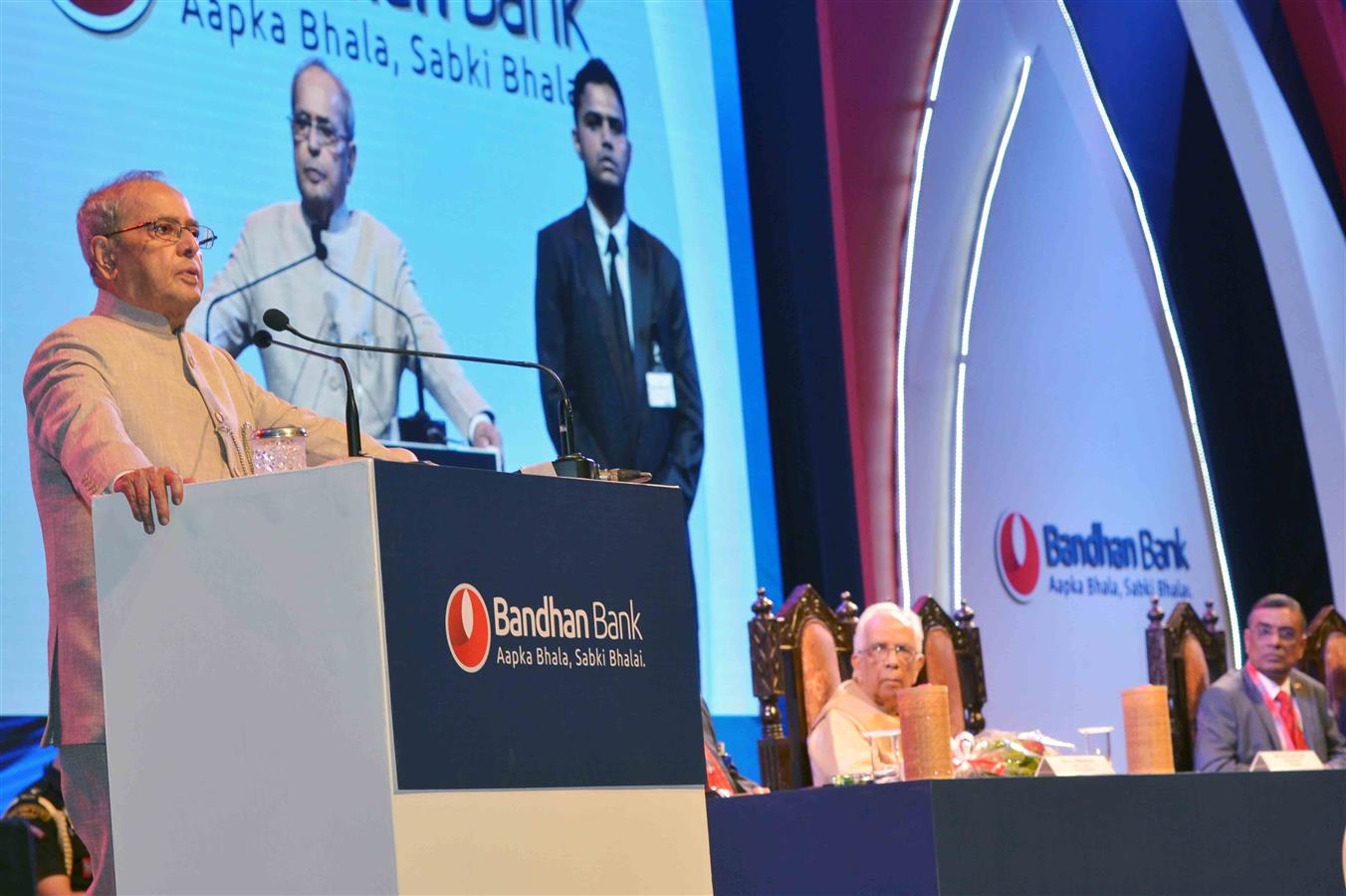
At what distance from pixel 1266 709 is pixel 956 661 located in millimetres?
1090

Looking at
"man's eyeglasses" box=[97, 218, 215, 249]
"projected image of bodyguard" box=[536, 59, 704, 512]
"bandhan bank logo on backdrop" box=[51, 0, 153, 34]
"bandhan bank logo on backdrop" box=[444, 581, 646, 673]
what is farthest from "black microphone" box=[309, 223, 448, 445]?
"bandhan bank logo on backdrop" box=[444, 581, 646, 673]

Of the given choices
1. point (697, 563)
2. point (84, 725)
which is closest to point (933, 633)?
point (697, 563)

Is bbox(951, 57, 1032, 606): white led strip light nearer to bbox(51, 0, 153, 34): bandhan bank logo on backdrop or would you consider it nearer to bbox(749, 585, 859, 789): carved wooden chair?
bbox(749, 585, 859, 789): carved wooden chair

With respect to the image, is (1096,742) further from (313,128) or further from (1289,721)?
(313,128)

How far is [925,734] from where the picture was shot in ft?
11.0

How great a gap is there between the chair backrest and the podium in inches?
146

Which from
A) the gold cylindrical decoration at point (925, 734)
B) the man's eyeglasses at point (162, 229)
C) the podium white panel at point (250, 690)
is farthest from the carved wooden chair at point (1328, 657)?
the podium white panel at point (250, 690)

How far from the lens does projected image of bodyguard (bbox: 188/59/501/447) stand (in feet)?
15.8

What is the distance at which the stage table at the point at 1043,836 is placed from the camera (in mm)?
2998

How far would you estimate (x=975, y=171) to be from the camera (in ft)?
25.2

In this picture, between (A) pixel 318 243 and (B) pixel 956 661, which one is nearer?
(A) pixel 318 243

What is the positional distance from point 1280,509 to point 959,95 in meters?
3.02

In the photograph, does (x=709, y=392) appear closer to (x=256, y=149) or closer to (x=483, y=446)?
(x=483, y=446)

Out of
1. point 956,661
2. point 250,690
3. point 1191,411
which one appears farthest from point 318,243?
point 1191,411
